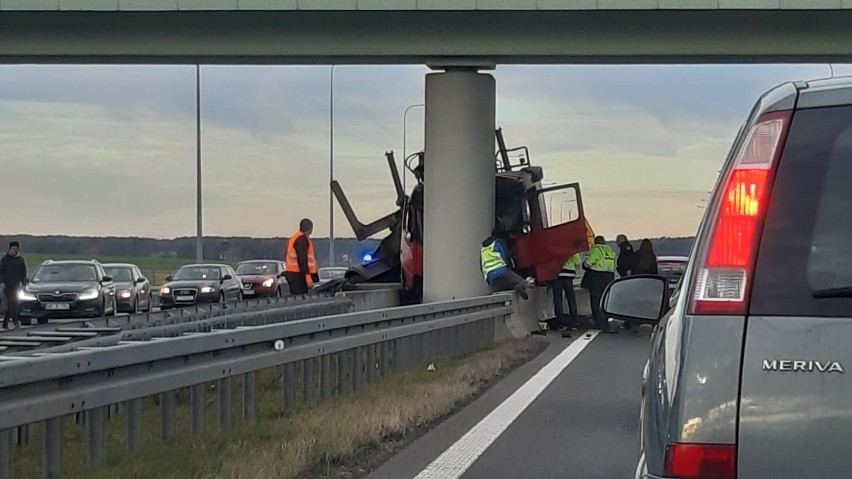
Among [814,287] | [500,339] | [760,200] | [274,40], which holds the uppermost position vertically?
[274,40]

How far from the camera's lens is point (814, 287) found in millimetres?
3191

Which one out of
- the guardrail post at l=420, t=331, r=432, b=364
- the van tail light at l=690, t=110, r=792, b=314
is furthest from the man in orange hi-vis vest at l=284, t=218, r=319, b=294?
the van tail light at l=690, t=110, r=792, b=314

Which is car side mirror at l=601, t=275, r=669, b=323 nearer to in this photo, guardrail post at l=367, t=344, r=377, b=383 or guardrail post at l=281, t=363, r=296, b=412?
guardrail post at l=281, t=363, r=296, b=412

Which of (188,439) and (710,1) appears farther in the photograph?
(710,1)

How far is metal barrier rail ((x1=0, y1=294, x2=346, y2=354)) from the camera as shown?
10.9 m

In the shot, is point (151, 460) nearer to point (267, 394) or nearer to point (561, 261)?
point (267, 394)

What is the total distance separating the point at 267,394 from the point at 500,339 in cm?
732

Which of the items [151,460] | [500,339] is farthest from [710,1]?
[151,460]

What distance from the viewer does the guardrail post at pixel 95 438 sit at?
765cm

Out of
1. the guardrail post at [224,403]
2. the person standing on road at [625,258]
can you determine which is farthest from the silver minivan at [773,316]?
the person standing on road at [625,258]

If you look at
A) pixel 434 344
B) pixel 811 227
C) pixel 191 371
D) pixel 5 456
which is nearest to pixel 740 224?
pixel 811 227

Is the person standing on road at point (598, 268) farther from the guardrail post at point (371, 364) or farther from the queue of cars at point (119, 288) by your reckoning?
the guardrail post at point (371, 364)

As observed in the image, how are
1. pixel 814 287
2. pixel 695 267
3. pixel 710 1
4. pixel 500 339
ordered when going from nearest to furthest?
pixel 814 287
pixel 695 267
pixel 500 339
pixel 710 1

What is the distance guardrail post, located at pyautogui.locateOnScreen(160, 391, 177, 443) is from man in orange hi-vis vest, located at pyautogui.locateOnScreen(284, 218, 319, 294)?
13362 mm
